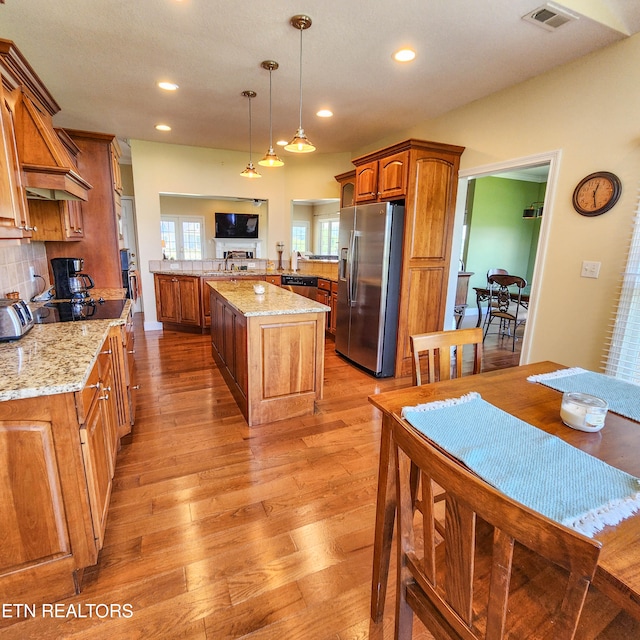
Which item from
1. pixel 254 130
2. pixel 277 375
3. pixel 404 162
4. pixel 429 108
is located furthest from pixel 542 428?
pixel 254 130

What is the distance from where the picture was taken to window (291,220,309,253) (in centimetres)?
993

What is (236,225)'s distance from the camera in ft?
28.4

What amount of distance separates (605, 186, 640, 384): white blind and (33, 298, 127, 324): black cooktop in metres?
3.31

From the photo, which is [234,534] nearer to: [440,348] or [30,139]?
[440,348]

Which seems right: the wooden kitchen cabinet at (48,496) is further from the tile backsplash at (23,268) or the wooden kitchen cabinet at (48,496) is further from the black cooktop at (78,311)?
the tile backsplash at (23,268)

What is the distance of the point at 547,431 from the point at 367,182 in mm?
3343

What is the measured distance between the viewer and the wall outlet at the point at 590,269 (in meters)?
2.54

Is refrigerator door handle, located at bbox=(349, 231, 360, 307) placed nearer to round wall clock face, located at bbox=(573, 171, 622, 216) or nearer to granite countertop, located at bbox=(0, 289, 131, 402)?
round wall clock face, located at bbox=(573, 171, 622, 216)

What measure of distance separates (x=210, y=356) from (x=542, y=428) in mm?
3764

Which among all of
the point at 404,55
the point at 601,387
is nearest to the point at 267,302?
the point at 404,55

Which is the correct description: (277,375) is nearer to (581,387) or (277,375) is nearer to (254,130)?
(581,387)

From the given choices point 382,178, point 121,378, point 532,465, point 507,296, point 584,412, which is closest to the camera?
point 532,465

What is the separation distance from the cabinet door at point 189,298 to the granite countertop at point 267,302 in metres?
1.52

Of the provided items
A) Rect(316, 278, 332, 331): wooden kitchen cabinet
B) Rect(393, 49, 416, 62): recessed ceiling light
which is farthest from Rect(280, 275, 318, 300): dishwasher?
Rect(393, 49, 416, 62): recessed ceiling light
